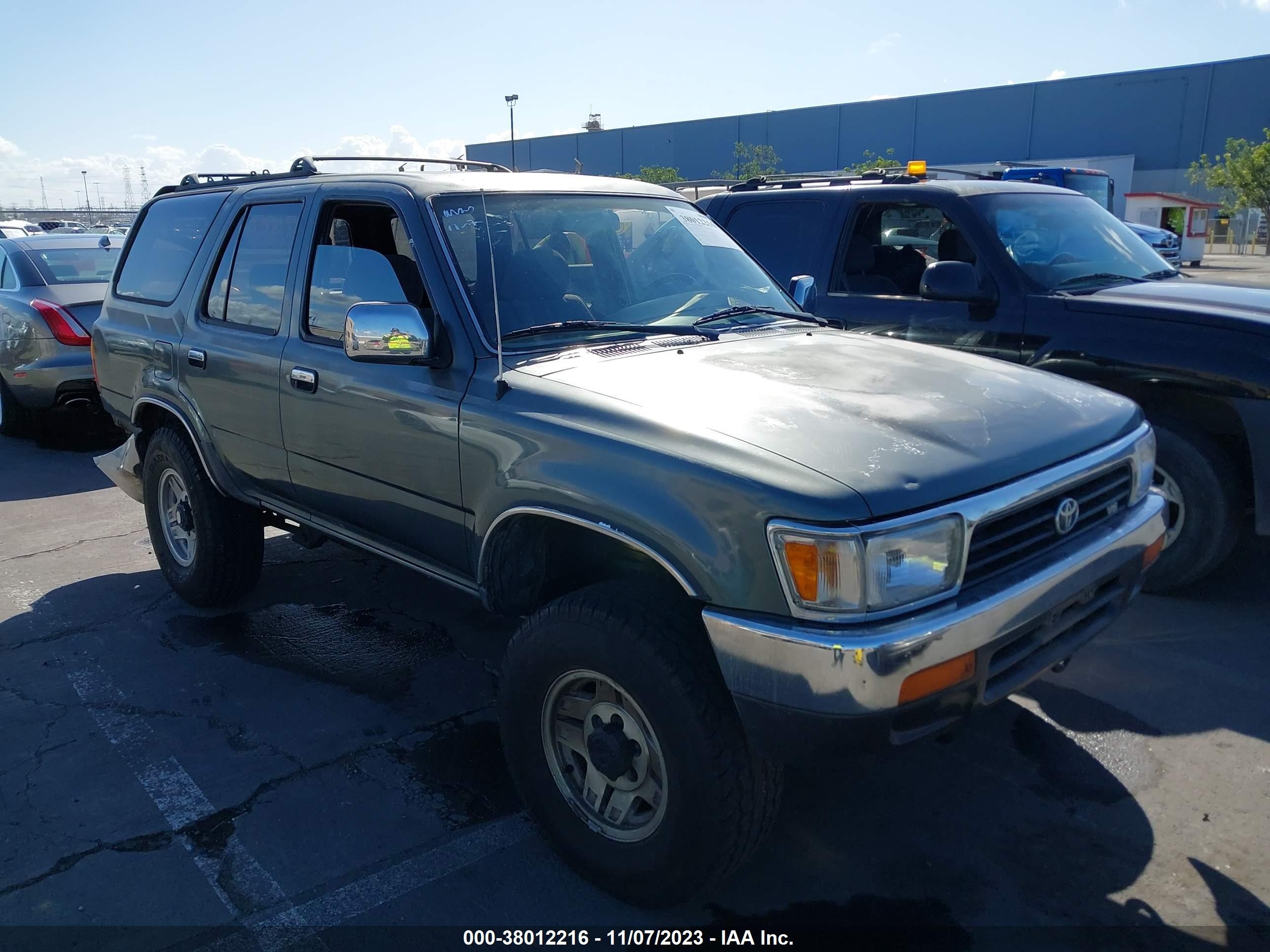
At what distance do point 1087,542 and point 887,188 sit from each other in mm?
3442

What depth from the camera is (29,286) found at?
27.8 ft

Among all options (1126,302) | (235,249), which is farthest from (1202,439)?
(235,249)

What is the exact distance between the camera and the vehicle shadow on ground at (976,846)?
257 cm

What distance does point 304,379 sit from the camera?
359 cm

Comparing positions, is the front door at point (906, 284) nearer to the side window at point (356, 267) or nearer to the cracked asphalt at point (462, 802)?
the cracked asphalt at point (462, 802)

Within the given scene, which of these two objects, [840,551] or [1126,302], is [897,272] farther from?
[840,551]

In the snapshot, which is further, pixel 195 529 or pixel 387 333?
pixel 195 529

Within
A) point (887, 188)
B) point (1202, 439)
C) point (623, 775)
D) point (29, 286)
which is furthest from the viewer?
point (29, 286)

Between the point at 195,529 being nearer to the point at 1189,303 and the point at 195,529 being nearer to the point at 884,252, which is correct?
→ the point at 884,252

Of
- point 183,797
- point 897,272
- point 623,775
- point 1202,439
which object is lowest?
point 183,797

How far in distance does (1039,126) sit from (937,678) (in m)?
60.6

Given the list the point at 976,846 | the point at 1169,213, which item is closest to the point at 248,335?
the point at 976,846

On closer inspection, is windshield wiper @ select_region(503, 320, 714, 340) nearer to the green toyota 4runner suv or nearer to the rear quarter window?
the green toyota 4runner suv

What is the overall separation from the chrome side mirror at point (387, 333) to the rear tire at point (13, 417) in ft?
24.0
